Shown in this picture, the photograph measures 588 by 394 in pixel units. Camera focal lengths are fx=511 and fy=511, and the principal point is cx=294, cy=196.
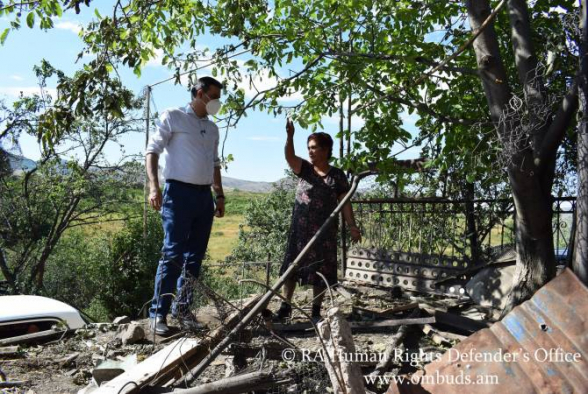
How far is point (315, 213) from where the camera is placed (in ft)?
15.7

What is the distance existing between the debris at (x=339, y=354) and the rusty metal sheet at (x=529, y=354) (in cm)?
19

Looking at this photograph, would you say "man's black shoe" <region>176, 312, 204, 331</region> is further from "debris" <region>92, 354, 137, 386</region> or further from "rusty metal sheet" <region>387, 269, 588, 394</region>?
"rusty metal sheet" <region>387, 269, 588, 394</region>

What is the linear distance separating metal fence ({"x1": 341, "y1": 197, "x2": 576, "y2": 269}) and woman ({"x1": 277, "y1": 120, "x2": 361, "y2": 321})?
209 cm

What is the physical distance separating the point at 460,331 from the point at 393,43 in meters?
2.53

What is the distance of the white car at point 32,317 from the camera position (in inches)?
203

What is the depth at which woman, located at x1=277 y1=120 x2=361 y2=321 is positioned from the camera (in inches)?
187

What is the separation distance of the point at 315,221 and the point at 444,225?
9.50 ft

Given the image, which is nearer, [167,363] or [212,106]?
[167,363]

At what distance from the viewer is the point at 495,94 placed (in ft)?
13.5

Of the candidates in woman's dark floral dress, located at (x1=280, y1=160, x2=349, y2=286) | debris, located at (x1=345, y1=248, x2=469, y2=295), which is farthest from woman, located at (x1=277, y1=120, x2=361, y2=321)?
debris, located at (x1=345, y1=248, x2=469, y2=295)

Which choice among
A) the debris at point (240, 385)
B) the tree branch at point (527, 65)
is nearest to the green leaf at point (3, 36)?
the debris at point (240, 385)

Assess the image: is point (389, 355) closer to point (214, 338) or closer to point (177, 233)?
→ point (214, 338)

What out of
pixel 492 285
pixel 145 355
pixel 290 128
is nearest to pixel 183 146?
pixel 290 128

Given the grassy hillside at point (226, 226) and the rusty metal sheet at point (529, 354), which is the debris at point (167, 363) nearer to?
the rusty metal sheet at point (529, 354)
